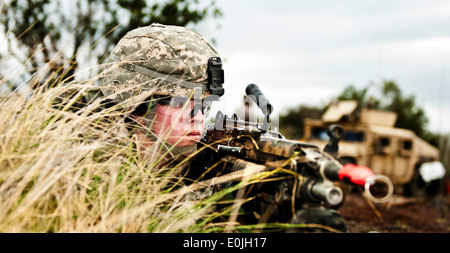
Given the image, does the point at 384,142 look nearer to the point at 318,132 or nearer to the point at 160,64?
the point at 318,132

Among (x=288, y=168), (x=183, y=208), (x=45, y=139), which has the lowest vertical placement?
(x=183, y=208)

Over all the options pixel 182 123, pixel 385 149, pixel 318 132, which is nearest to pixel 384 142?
pixel 385 149

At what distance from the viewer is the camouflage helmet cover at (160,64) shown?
318 cm

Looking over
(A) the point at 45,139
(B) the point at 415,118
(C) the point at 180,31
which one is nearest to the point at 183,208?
(A) the point at 45,139

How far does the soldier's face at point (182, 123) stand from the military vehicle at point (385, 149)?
1104 cm

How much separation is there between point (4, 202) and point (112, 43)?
324 inches

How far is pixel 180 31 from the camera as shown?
3.43m

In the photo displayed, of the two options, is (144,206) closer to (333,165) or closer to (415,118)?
(333,165)

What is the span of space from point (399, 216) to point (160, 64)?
8486mm

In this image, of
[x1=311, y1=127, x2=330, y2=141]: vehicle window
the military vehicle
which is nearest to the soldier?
the military vehicle

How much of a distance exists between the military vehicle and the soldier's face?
1104 cm

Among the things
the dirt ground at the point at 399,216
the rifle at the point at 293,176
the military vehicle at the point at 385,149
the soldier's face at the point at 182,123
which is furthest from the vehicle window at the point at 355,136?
the rifle at the point at 293,176

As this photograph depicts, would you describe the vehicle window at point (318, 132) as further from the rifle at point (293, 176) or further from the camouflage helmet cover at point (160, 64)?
the rifle at point (293, 176)

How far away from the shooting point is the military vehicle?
44.7ft
